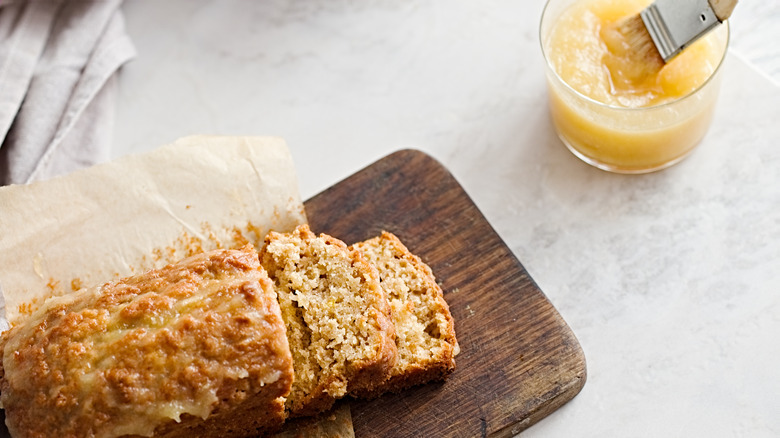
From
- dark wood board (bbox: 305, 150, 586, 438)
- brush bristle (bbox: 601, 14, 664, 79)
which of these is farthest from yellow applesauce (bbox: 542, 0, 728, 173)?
dark wood board (bbox: 305, 150, 586, 438)

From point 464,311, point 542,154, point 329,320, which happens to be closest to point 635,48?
point 542,154

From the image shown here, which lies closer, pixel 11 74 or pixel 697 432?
pixel 697 432

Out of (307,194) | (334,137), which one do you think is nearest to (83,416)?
(307,194)

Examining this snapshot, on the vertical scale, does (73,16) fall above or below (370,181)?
above

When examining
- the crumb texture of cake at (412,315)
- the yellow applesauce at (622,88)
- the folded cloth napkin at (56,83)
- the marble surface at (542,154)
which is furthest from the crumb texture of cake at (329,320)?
the folded cloth napkin at (56,83)

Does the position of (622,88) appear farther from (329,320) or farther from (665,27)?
(329,320)

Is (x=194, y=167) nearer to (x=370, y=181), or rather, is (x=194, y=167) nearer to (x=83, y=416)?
(x=370, y=181)

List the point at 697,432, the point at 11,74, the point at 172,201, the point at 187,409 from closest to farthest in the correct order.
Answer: the point at 187,409 < the point at 697,432 < the point at 172,201 < the point at 11,74

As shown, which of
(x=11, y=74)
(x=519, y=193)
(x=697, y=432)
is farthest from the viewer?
(x=11, y=74)
